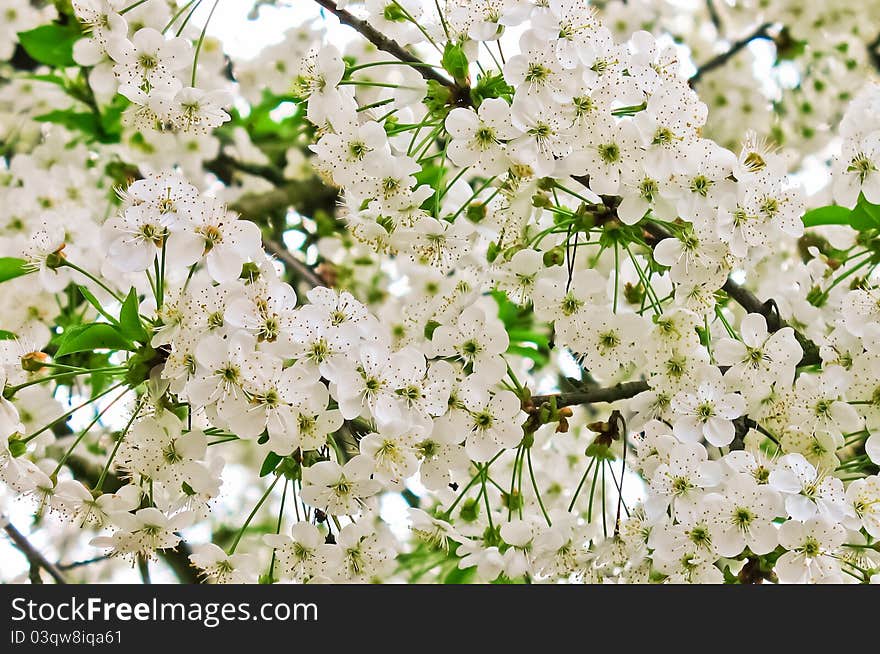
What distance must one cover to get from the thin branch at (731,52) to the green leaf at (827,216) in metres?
2.41

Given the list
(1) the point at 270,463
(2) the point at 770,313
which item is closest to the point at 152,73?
(1) the point at 270,463

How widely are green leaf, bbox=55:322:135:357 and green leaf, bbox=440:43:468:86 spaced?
0.75 metres

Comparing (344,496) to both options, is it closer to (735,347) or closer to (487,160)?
(487,160)

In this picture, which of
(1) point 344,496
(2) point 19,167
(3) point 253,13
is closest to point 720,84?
(3) point 253,13

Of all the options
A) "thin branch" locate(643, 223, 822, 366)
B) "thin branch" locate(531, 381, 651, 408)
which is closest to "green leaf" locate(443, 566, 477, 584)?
→ "thin branch" locate(531, 381, 651, 408)

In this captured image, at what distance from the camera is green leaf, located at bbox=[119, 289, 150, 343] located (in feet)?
5.48

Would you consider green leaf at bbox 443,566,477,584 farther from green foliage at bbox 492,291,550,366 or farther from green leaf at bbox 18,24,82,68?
green leaf at bbox 18,24,82,68

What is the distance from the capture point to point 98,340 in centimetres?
170

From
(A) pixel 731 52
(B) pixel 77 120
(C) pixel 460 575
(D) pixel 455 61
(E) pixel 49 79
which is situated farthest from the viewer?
(A) pixel 731 52

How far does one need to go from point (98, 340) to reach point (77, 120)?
4.81ft

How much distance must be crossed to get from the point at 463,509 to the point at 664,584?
50cm

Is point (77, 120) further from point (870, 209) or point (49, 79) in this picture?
point (870, 209)

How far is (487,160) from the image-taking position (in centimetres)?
185

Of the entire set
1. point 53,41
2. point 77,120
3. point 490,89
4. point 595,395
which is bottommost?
point 595,395
